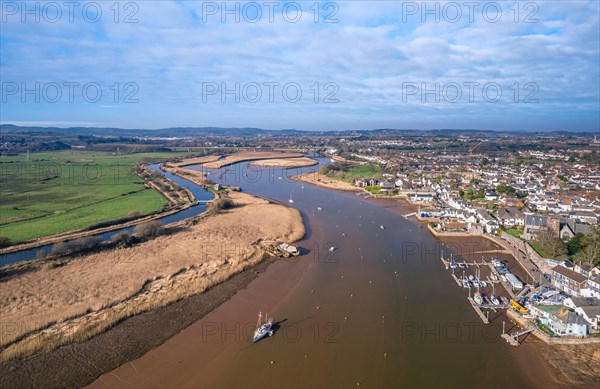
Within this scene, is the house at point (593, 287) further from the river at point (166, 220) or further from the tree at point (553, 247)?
the river at point (166, 220)

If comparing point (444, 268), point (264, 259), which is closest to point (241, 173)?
point (264, 259)

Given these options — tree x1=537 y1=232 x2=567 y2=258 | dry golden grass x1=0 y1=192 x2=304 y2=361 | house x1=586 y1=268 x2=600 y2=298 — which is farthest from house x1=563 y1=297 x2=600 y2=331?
dry golden grass x1=0 y1=192 x2=304 y2=361

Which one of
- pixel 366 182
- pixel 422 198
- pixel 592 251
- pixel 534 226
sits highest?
pixel 366 182

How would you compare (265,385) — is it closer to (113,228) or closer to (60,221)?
(113,228)

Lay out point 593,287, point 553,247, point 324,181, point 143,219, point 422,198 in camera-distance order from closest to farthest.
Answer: point 593,287 → point 553,247 → point 143,219 → point 422,198 → point 324,181

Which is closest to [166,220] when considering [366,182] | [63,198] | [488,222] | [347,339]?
[63,198]

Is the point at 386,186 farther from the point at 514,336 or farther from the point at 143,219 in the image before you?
the point at 514,336
